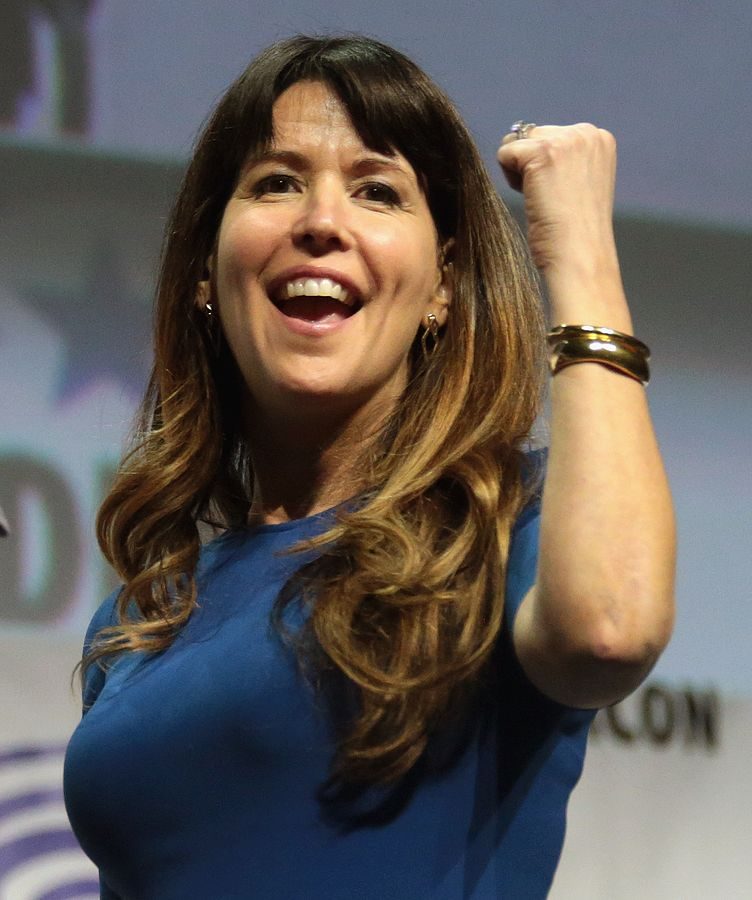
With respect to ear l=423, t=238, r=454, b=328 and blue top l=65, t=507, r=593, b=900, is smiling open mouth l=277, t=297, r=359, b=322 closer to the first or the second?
ear l=423, t=238, r=454, b=328

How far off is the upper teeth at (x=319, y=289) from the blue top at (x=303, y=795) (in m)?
0.30

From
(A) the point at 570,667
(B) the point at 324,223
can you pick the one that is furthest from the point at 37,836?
(A) the point at 570,667

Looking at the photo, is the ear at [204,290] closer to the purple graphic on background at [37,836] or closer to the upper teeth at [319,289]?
the upper teeth at [319,289]

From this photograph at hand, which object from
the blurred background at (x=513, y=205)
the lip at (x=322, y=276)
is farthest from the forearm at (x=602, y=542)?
the blurred background at (x=513, y=205)

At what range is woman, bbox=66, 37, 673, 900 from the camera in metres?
1.03

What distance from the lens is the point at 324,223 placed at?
134 cm

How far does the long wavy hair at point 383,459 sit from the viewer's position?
1139 mm

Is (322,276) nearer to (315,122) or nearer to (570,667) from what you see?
(315,122)

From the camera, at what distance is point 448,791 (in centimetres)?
113

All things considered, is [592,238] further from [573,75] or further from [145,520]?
[573,75]

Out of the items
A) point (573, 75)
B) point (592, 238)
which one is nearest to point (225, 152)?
point (592, 238)

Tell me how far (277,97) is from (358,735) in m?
0.67

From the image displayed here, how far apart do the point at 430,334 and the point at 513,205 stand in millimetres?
1179

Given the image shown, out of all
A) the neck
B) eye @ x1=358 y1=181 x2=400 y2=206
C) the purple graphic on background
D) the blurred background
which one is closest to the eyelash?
eye @ x1=358 y1=181 x2=400 y2=206
